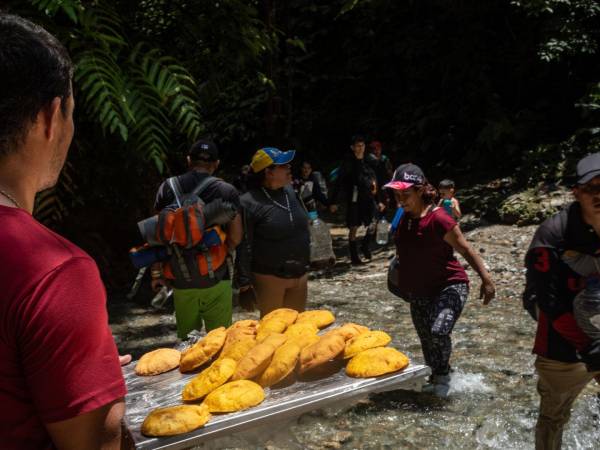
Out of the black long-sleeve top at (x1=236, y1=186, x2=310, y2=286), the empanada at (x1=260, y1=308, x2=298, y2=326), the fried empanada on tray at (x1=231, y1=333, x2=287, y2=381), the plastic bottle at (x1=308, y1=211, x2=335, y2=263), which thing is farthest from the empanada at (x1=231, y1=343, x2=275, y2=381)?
the plastic bottle at (x1=308, y1=211, x2=335, y2=263)

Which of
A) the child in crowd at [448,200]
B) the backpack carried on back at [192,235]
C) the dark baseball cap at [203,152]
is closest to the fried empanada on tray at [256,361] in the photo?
the backpack carried on back at [192,235]

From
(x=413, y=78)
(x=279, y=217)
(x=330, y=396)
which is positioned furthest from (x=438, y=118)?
(x=330, y=396)

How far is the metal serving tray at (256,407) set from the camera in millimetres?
2352

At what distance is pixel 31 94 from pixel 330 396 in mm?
1836

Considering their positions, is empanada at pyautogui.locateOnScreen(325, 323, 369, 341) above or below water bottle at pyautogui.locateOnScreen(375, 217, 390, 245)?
above

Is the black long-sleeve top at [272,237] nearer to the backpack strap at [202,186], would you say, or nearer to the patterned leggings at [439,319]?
the backpack strap at [202,186]

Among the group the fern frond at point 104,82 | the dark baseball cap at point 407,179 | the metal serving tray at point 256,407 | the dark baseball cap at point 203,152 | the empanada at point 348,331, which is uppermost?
the fern frond at point 104,82

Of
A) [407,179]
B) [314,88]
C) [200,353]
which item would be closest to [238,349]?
[200,353]

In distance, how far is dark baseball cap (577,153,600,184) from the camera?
10.1 ft

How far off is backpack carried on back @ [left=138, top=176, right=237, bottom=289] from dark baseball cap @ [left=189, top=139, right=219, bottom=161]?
0.66 ft

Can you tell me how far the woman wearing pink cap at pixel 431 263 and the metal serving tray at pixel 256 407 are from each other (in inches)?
75.4

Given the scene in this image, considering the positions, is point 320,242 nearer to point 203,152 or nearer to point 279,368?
point 203,152

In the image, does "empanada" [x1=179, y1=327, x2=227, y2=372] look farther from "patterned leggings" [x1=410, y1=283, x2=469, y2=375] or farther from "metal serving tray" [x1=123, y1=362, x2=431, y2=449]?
"patterned leggings" [x1=410, y1=283, x2=469, y2=375]

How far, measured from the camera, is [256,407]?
2.51 m
